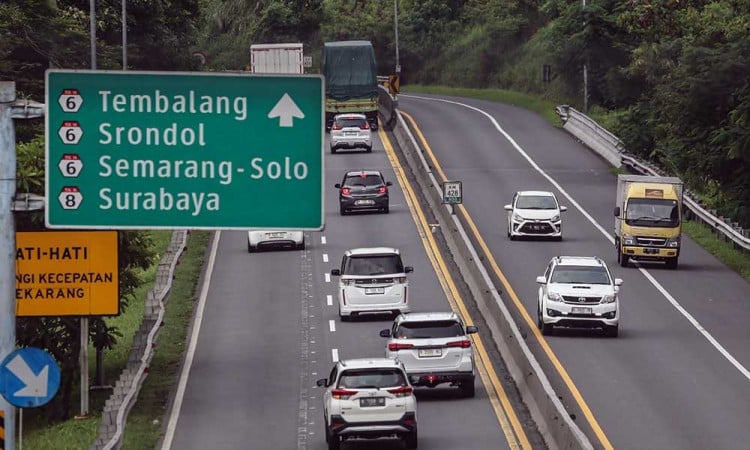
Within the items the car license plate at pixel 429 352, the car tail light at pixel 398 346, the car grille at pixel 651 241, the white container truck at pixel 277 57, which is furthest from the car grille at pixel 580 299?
the white container truck at pixel 277 57

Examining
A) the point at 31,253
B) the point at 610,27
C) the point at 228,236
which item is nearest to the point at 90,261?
the point at 31,253

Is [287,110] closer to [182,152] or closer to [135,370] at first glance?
[182,152]

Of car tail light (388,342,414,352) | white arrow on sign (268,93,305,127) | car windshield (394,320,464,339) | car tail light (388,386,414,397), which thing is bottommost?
car tail light (388,342,414,352)

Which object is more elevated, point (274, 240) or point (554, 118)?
point (554, 118)

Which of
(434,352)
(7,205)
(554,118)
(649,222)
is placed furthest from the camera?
(554,118)

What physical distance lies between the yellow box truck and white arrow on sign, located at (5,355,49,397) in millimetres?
36741

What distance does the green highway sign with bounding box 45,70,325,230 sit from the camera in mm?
12875

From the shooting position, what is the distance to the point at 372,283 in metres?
40.3

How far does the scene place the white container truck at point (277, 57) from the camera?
8100 cm

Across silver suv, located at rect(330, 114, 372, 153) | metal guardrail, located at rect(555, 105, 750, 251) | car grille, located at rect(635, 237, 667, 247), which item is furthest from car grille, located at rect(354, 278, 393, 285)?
silver suv, located at rect(330, 114, 372, 153)

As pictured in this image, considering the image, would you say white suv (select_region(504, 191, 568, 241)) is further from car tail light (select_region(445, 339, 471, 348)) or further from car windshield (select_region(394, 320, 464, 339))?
car tail light (select_region(445, 339, 471, 348))

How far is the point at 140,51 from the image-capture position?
282 feet

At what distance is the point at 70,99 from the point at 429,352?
19407 mm

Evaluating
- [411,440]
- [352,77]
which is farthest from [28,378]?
[352,77]
